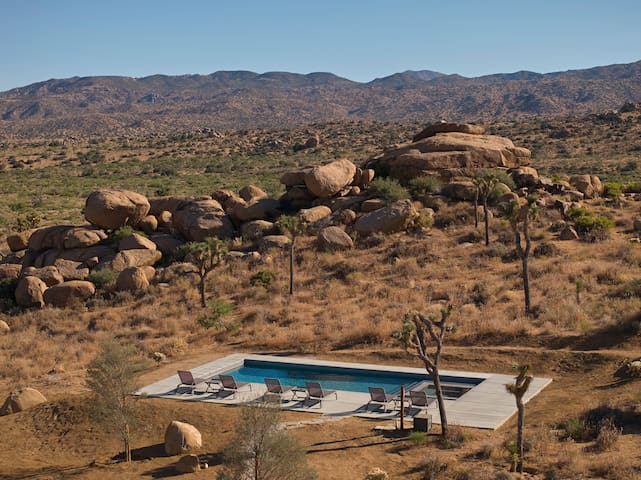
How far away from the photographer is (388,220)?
3728 centimetres

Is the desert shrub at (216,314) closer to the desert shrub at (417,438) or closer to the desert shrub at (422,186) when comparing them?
the desert shrub at (417,438)

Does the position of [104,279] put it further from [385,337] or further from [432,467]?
[432,467]

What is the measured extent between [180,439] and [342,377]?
6.67 m

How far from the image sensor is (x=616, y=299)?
84.7 ft

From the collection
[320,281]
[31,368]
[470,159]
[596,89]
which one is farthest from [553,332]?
[596,89]

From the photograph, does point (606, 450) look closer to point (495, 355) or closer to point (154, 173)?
point (495, 355)

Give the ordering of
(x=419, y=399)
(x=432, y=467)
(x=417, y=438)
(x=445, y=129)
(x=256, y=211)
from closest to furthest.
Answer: (x=432, y=467) → (x=417, y=438) → (x=419, y=399) → (x=256, y=211) → (x=445, y=129)

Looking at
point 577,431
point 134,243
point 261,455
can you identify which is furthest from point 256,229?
point 261,455

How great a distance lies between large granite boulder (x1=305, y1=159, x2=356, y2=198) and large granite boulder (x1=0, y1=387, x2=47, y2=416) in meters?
22.2

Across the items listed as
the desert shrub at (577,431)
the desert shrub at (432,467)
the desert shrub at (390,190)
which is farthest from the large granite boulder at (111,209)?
the desert shrub at (577,431)

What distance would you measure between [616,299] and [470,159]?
17177 millimetres

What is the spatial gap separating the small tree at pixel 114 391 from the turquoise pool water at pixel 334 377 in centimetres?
564

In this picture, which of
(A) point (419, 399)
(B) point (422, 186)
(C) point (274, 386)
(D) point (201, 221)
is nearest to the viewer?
(A) point (419, 399)

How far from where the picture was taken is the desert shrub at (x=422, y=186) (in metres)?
40.6
